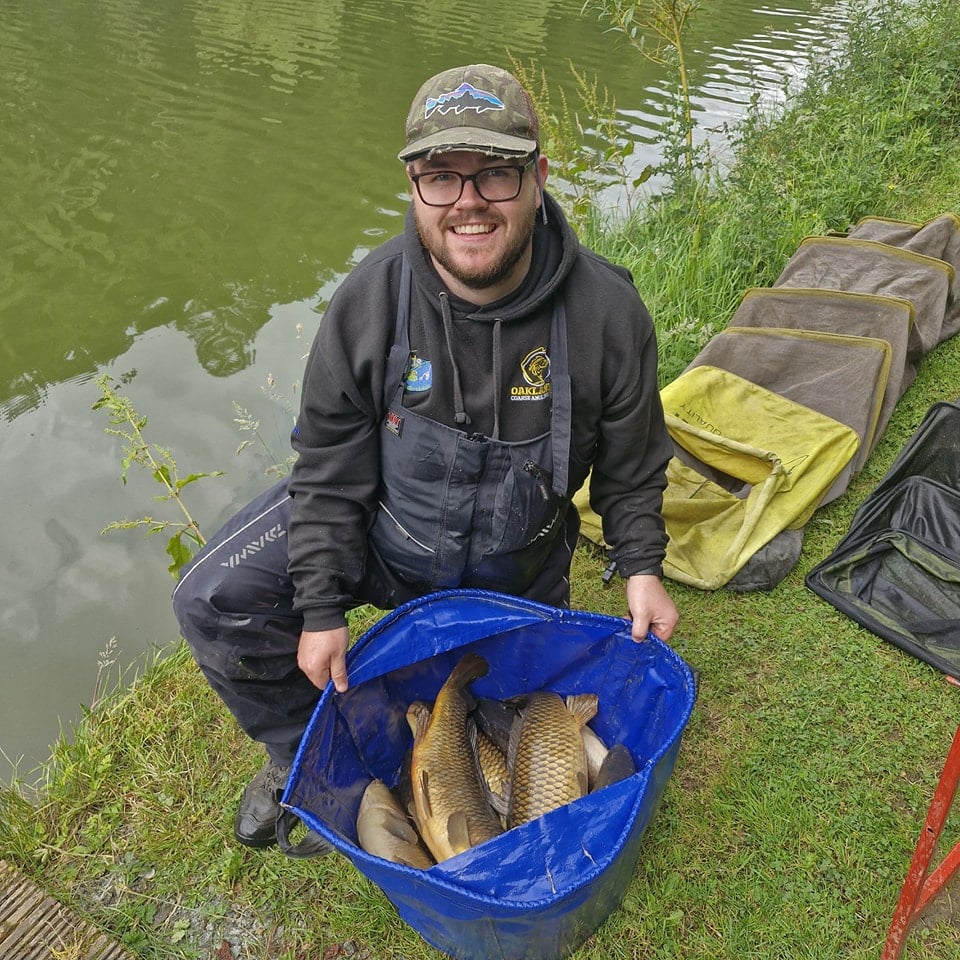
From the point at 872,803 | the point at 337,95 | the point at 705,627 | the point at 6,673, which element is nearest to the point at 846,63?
the point at 337,95

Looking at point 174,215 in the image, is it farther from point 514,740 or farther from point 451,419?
point 514,740

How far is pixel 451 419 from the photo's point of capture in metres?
1.95

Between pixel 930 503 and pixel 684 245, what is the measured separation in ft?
7.11

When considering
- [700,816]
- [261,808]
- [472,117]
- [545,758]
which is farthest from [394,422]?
[700,816]

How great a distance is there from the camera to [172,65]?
10.9m

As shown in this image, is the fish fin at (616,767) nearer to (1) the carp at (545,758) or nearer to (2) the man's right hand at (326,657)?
(1) the carp at (545,758)

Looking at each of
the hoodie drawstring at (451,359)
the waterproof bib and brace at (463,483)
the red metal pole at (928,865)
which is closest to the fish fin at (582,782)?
the waterproof bib and brace at (463,483)

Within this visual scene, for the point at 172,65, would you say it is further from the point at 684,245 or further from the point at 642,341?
the point at 642,341

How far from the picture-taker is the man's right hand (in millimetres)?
1964

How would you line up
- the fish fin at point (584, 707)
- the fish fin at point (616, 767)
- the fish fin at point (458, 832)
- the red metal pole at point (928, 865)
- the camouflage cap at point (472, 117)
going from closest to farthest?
the red metal pole at point (928, 865), the camouflage cap at point (472, 117), the fish fin at point (458, 832), the fish fin at point (616, 767), the fish fin at point (584, 707)

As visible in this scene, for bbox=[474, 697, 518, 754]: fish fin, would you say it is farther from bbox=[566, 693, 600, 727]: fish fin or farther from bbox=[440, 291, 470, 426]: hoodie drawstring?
bbox=[440, 291, 470, 426]: hoodie drawstring

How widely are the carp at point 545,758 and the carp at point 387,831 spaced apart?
0.90ft

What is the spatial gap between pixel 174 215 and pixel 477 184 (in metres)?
5.97

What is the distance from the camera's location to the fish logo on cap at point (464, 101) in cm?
177
